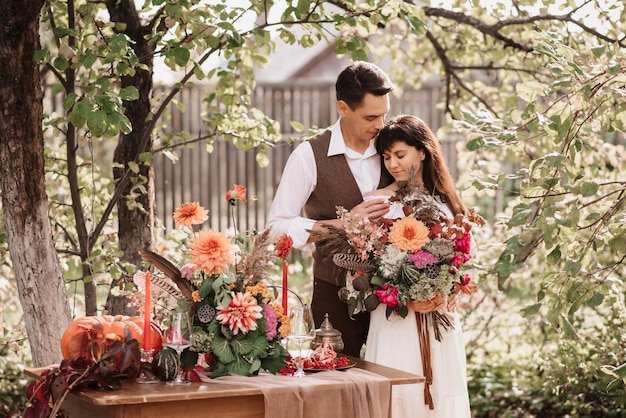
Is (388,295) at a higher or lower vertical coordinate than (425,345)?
higher

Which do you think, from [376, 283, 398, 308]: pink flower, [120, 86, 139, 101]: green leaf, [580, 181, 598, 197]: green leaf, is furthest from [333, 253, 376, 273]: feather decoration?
[120, 86, 139, 101]: green leaf

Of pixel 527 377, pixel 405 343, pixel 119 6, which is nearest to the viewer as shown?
pixel 405 343

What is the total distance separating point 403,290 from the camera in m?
3.65

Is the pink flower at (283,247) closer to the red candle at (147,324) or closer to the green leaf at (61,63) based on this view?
the red candle at (147,324)

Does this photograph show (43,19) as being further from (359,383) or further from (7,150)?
(359,383)

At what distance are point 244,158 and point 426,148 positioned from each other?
19.4ft

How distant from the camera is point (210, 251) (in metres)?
3.12

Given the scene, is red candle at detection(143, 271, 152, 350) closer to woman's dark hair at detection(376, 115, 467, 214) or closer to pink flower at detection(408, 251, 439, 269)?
pink flower at detection(408, 251, 439, 269)

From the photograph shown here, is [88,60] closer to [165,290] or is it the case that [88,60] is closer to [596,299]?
[165,290]

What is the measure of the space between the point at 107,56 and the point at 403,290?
1513mm

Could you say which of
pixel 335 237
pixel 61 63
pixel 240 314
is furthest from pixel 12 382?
pixel 240 314

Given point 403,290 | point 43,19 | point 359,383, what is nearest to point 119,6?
point 43,19

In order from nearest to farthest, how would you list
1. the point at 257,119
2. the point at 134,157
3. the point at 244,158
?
the point at 134,157, the point at 257,119, the point at 244,158

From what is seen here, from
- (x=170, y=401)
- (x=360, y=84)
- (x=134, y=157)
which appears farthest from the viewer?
(x=134, y=157)
